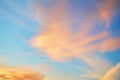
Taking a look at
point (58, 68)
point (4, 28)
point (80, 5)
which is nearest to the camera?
point (4, 28)

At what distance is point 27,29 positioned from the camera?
214 cm

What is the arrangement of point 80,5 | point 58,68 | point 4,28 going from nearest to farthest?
point 4,28, point 58,68, point 80,5

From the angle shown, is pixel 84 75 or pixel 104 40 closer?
pixel 84 75

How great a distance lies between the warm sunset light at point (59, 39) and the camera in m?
2.07

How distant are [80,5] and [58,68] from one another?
702 mm

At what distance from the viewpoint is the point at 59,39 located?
7.50 feet

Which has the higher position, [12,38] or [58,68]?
[12,38]

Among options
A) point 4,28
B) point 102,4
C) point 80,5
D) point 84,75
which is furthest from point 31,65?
point 102,4

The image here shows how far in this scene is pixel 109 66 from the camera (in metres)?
2.46

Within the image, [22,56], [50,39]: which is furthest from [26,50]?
[50,39]

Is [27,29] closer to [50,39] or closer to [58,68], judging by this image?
[50,39]

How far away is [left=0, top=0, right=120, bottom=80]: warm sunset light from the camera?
207 cm

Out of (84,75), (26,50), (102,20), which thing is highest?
(102,20)

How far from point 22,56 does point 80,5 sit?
2.71 ft
